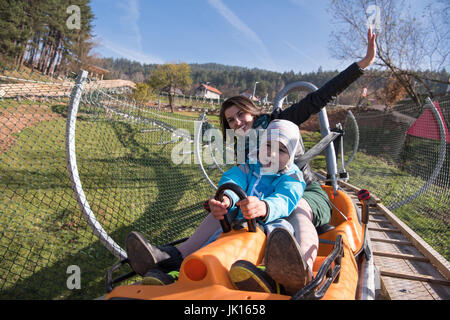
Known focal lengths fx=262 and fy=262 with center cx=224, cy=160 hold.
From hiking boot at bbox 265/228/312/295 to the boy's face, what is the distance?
0.78 metres

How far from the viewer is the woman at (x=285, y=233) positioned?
1.32 meters

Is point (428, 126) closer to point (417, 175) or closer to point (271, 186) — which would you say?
point (417, 175)

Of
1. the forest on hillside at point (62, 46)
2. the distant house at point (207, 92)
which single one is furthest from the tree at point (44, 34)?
the distant house at point (207, 92)

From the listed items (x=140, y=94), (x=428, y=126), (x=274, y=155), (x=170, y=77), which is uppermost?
(x=170, y=77)

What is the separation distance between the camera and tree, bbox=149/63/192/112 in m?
35.2

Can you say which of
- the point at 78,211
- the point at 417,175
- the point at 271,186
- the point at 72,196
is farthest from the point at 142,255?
the point at 417,175

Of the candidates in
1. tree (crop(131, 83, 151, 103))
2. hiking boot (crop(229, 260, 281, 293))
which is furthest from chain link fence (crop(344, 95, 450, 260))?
tree (crop(131, 83, 151, 103))

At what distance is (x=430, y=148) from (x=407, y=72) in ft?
23.5

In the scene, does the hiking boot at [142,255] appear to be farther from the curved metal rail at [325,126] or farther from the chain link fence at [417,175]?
the chain link fence at [417,175]

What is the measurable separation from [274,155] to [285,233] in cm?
81

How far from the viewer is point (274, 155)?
2.00m

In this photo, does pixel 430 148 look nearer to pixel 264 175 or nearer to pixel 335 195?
pixel 335 195

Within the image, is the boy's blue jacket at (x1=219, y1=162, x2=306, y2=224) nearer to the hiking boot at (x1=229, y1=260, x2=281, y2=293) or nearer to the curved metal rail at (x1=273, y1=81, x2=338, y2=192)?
the hiking boot at (x1=229, y1=260, x2=281, y2=293)

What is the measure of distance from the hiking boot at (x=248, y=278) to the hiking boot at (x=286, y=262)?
2.8 inches
